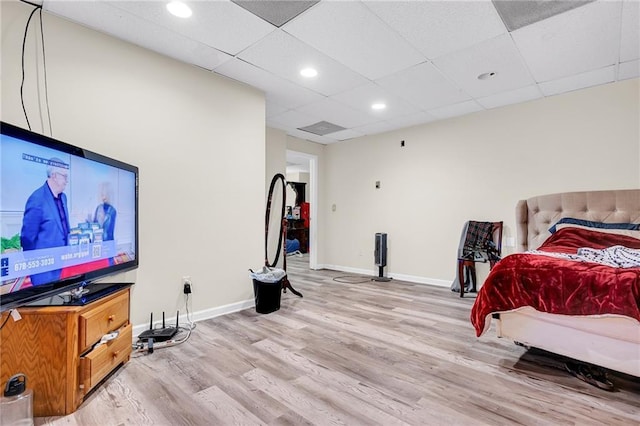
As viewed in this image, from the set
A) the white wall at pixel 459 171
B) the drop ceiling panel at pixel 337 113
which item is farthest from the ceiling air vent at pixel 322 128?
the white wall at pixel 459 171

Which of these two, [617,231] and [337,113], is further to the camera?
[337,113]

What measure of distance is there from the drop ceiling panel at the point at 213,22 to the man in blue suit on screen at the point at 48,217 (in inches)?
49.1

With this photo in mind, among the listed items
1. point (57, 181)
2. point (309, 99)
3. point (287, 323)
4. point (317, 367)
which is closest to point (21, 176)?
point (57, 181)

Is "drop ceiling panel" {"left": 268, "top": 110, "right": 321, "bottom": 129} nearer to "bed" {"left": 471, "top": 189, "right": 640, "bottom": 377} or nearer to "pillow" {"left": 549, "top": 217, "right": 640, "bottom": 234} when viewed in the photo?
"bed" {"left": 471, "top": 189, "right": 640, "bottom": 377}

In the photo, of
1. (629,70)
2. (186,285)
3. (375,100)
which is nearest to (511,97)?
(629,70)

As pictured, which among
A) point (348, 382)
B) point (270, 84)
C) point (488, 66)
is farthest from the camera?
point (270, 84)

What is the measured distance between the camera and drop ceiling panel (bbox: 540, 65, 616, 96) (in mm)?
2965

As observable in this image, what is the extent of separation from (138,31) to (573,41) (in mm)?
3489

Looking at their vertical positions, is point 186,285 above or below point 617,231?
below

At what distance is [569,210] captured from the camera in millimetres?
3373

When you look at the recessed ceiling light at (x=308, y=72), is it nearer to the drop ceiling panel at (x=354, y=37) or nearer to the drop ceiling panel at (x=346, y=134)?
the drop ceiling panel at (x=354, y=37)

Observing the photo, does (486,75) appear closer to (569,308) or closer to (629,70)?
(629,70)

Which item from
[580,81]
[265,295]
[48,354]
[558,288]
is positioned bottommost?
[265,295]

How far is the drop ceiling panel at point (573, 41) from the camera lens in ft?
7.00
